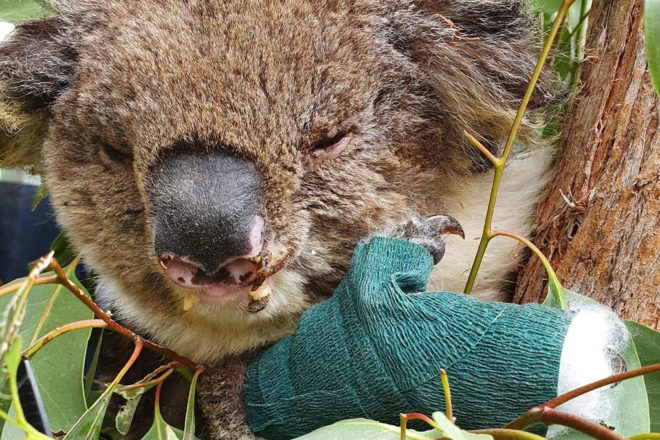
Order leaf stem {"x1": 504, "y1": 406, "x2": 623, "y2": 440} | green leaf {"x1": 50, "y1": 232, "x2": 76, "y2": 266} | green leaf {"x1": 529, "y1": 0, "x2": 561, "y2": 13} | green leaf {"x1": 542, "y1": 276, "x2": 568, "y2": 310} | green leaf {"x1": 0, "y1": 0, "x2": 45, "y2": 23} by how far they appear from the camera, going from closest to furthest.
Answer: leaf stem {"x1": 504, "y1": 406, "x2": 623, "y2": 440}
green leaf {"x1": 542, "y1": 276, "x2": 568, "y2": 310}
green leaf {"x1": 529, "y1": 0, "x2": 561, "y2": 13}
green leaf {"x1": 0, "y1": 0, "x2": 45, "y2": 23}
green leaf {"x1": 50, "y1": 232, "x2": 76, "y2": 266}

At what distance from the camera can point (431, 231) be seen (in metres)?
1.69

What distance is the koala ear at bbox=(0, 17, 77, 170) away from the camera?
2.01 m

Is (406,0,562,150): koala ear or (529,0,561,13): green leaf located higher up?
(529,0,561,13): green leaf

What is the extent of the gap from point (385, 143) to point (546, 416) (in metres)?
0.88

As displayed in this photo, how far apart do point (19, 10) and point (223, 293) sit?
4.32ft

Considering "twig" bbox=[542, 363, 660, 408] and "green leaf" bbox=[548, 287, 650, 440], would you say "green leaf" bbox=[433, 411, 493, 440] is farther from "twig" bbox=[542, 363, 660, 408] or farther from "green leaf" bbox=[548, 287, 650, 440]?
"green leaf" bbox=[548, 287, 650, 440]

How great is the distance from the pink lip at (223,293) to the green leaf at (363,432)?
15.7 inches

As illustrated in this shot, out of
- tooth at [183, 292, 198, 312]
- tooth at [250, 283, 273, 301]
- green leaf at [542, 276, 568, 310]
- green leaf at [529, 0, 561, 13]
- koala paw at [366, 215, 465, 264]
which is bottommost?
tooth at [183, 292, 198, 312]

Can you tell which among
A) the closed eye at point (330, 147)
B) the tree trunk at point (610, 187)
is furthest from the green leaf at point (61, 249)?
the tree trunk at point (610, 187)

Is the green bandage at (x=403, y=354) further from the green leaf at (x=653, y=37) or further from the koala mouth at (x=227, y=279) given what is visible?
the green leaf at (x=653, y=37)

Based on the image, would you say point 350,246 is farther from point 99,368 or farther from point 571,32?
point 99,368

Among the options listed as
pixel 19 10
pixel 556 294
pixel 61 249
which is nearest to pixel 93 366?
pixel 61 249

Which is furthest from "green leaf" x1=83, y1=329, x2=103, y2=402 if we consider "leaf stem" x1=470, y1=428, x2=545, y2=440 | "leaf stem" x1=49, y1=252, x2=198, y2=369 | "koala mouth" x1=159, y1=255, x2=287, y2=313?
"leaf stem" x1=470, y1=428, x2=545, y2=440

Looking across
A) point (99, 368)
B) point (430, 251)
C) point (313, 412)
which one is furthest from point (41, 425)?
point (99, 368)
